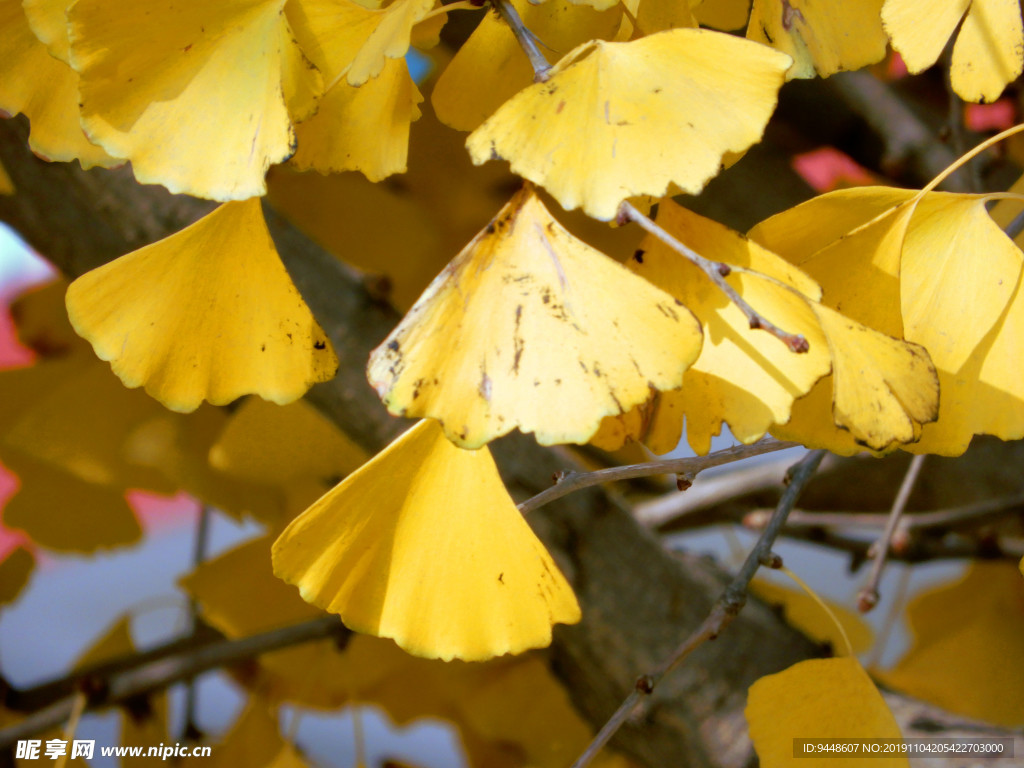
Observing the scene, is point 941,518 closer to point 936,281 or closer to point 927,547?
point 927,547

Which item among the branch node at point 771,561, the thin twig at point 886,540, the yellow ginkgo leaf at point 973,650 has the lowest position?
the yellow ginkgo leaf at point 973,650

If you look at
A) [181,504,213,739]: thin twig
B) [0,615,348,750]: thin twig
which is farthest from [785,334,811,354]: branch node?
[181,504,213,739]: thin twig

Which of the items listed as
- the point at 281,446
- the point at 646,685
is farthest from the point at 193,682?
the point at 646,685

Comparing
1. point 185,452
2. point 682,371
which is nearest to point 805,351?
point 682,371

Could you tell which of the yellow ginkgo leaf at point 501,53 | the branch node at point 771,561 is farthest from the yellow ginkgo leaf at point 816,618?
the yellow ginkgo leaf at point 501,53

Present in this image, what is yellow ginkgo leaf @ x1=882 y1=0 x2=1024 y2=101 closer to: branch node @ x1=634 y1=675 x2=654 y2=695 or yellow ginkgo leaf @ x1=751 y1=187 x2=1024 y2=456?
yellow ginkgo leaf @ x1=751 y1=187 x2=1024 y2=456

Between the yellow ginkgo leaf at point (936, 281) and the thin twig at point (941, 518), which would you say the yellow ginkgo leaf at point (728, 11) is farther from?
the thin twig at point (941, 518)

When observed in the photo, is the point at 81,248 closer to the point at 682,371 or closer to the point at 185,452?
the point at 185,452
